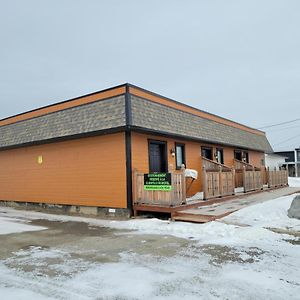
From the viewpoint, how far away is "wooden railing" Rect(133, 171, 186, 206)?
11.2 meters

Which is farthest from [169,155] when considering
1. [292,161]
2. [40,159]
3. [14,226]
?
[292,161]

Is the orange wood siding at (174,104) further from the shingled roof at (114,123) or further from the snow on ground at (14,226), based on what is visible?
the snow on ground at (14,226)

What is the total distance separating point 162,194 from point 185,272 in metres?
5.99

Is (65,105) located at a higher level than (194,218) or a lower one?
higher

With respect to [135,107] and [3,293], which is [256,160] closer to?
[135,107]

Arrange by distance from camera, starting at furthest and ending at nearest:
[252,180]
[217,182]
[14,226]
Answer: [252,180]
[217,182]
[14,226]

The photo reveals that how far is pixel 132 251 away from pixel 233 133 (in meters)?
14.9

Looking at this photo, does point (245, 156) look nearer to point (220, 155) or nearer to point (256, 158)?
point (256, 158)

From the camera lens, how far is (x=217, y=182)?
13875 mm

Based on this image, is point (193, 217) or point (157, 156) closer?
point (193, 217)

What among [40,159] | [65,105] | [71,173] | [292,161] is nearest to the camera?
[71,173]

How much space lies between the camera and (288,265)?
5.71 metres

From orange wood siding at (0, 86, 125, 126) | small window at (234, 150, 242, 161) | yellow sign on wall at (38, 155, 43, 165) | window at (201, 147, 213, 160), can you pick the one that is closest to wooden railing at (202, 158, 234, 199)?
window at (201, 147, 213, 160)

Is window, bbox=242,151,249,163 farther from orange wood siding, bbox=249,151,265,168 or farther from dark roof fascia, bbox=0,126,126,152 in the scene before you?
dark roof fascia, bbox=0,126,126,152
